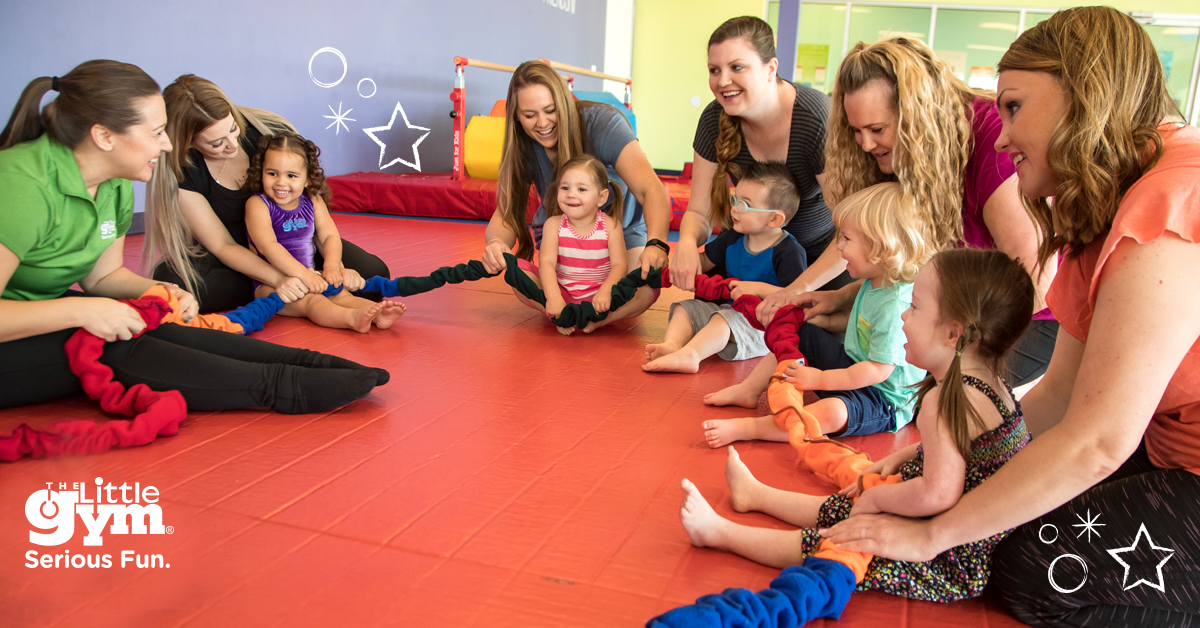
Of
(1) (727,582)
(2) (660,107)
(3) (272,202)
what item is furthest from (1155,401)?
(2) (660,107)

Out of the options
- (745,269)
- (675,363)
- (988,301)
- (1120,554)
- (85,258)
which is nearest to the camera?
(1120,554)

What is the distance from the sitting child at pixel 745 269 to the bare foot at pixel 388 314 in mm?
854

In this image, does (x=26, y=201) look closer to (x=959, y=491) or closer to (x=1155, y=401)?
(x=959, y=491)

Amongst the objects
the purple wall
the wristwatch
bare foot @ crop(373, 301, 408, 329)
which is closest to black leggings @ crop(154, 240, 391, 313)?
bare foot @ crop(373, 301, 408, 329)

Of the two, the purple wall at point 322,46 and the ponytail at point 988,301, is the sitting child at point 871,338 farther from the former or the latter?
the purple wall at point 322,46

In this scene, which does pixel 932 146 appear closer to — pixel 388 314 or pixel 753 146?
pixel 753 146

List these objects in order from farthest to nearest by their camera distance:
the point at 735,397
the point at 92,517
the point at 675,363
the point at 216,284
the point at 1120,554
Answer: the point at 216,284 < the point at 675,363 < the point at 735,397 < the point at 92,517 < the point at 1120,554

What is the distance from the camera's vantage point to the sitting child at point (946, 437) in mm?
1062

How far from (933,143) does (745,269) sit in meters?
0.73

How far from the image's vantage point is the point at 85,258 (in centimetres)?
178

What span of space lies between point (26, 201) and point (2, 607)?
2.86ft

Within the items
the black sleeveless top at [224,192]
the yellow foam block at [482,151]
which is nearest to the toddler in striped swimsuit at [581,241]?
the black sleeveless top at [224,192]

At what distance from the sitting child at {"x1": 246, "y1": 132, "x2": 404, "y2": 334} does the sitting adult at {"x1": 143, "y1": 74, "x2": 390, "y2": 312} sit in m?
0.05

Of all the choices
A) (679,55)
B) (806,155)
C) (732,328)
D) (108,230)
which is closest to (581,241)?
(732,328)
